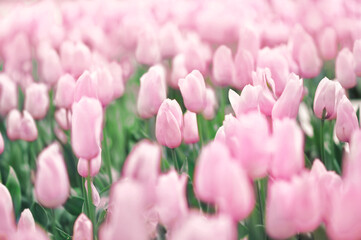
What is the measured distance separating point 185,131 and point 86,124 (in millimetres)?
350

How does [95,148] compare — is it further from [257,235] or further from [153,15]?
[153,15]

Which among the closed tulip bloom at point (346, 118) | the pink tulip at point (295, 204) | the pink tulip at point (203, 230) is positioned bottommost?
the closed tulip bloom at point (346, 118)

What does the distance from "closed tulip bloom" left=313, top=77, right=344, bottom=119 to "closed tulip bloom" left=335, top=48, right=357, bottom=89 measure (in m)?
0.22

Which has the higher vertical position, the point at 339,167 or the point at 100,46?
the point at 100,46

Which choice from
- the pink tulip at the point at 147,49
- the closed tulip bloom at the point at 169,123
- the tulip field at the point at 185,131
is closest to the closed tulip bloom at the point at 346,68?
the tulip field at the point at 185,131

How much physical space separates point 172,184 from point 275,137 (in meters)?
0.14

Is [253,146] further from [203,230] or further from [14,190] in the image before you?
[14,190]

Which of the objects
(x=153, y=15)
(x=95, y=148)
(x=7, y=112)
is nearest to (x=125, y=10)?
(x=153, y=15)

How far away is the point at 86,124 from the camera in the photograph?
695 mm

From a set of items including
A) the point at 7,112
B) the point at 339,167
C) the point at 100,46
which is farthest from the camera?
the point at 100,46

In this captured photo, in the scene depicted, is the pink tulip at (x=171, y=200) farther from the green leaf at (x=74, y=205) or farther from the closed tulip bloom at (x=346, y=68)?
the closed tulip bloom at (x=346, y=68)

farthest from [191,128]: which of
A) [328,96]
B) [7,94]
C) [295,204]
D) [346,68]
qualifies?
[7,94]

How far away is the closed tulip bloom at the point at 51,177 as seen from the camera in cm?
66

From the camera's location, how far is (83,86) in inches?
34.5
